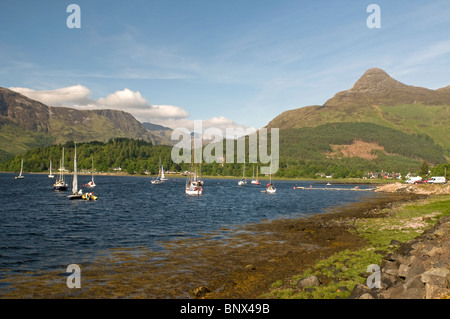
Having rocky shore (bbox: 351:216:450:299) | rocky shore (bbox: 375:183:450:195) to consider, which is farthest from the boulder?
rocky shore (bbox: 375:183:450:195)

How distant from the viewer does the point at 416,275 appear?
1734cm

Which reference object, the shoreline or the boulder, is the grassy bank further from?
the shoreline

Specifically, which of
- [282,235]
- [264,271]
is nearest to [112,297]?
[264,271]

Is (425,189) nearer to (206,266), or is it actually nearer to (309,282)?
(206,266)

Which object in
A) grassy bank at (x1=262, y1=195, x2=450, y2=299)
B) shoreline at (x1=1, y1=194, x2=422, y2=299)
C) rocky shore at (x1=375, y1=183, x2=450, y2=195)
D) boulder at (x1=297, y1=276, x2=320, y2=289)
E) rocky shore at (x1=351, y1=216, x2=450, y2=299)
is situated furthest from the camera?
rocky shore at (x1=375, y1=183, x2=450, y2=195)

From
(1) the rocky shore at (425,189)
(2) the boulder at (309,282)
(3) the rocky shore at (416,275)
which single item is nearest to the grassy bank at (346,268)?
(2) the boulder at (309,282)

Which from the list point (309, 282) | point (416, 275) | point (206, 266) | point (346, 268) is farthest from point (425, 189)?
point (416, 275)

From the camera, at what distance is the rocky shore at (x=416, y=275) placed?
14.6m

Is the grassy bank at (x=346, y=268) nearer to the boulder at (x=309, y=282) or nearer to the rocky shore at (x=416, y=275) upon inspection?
the boulder at (x=309, y=282)

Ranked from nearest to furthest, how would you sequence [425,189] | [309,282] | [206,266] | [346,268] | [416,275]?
[416,275], [309,282], [346,268], [206,266], [425,189]

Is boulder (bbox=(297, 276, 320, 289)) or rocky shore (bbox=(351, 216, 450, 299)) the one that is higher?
rocky shore (bbox=(351, 216, 450, 299))

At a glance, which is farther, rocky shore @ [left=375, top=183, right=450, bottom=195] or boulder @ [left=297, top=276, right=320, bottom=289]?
rocky shore @ [left=375, top=183, right=450, bottom=195]

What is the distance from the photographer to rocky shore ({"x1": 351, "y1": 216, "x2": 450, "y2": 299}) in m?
14.6

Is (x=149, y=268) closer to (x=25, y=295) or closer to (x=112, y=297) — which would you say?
(x=112, y=297)
